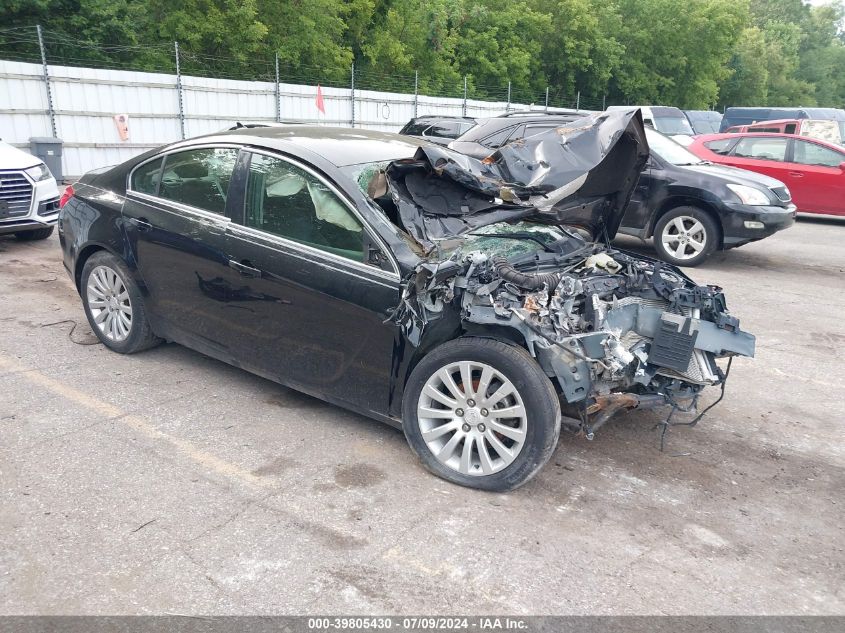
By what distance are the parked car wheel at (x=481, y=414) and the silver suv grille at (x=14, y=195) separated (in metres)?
6.49

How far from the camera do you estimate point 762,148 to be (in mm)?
13195

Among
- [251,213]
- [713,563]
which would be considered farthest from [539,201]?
[713,563]

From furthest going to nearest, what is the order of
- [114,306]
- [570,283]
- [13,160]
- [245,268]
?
[13,160] < [114,306] < [245,268] < [570,283]

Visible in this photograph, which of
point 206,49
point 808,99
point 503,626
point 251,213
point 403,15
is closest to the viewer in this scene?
point 503,626

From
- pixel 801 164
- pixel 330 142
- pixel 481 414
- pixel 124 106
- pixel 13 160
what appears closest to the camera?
pixel 481 414

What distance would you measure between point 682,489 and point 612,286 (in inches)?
45.2

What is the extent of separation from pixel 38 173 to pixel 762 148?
469 inches

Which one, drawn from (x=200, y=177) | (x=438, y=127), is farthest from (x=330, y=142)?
(x=438, y=127)

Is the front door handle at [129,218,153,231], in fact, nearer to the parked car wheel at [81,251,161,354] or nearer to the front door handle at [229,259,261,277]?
the parked car wheel at [81,251,161,354]

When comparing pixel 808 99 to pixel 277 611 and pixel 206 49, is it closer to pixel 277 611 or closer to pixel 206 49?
pixel 206 49

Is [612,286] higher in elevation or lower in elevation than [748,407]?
higher

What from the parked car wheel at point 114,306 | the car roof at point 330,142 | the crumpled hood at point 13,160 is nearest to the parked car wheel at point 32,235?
the crumpled hood at point 13,160

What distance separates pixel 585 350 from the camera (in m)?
3.52

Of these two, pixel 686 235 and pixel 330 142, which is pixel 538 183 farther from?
pixel 686 235
